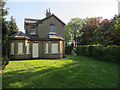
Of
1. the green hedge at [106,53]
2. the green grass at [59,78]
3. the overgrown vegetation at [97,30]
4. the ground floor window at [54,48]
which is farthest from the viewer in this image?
the overgrown vegetation at [97,30]

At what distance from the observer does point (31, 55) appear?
18.9 metres

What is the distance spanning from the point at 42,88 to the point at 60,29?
18.1 m

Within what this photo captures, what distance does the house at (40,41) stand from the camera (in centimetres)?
1759

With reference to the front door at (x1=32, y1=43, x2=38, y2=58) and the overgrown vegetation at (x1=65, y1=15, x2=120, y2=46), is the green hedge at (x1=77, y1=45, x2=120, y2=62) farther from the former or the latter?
the front door at (x1=32, y1=43, x2=38, y2=58)

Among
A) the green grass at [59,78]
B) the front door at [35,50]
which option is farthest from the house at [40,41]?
the green grass at [59,78]

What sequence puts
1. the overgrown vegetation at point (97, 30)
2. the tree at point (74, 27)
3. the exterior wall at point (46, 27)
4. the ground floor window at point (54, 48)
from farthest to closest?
1. the tree at point (74, 27)
2. the overgrown vegetation at point (97, 30)
3. the exterior wall at point (46, 27)
4. the ground floor window at point (54, 48)

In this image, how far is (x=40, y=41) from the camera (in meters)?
19.5

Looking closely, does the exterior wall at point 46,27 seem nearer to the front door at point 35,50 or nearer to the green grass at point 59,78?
the front door at point 35,50

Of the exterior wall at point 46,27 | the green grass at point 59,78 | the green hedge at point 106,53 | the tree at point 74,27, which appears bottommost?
the green grass at point 59,78

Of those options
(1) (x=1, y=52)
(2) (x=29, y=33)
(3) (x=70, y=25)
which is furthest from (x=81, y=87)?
(3) (x=70, y=25)

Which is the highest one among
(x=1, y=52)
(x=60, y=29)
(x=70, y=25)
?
(x=70, y=25)

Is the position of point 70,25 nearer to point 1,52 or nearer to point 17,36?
point 17,36

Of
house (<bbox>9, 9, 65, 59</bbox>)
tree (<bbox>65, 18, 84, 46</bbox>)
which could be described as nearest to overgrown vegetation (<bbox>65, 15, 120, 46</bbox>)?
tree (<bbox>65, 18, 84, 46</bbox>)

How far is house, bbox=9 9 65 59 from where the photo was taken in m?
17.6
